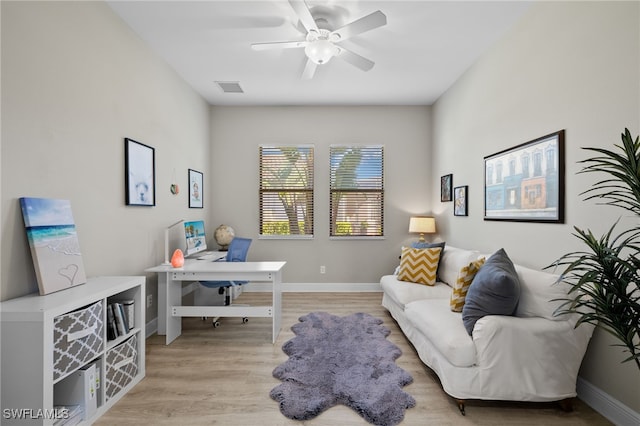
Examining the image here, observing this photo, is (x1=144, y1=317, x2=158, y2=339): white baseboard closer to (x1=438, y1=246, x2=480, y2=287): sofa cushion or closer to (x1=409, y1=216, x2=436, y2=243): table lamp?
(x1=438, y1=246, x2=480, y2=287): sofa cushion

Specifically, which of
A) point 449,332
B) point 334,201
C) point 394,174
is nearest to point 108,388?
point 449,332

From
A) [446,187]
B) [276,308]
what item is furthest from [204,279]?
[446,187]

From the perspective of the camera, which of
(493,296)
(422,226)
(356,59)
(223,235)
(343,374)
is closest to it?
(493,296)

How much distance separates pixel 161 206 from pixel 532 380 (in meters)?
3.63

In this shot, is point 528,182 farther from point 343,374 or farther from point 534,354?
point 343,374

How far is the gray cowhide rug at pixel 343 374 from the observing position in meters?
2.04

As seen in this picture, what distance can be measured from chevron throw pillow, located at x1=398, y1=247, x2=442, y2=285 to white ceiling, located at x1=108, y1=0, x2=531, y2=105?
2159 millimetres

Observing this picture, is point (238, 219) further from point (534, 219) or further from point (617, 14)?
point (617, 14)

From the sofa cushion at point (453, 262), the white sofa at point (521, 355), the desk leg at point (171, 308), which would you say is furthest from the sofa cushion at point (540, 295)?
the desk leg at point (171, 308)

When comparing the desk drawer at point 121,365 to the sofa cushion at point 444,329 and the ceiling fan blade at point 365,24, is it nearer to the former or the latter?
the sofa cushion at point 444,329

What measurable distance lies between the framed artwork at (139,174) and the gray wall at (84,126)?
54mm

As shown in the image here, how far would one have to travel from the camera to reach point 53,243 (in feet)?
6.52

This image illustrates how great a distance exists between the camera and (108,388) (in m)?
2.05

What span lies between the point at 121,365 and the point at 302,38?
3.14 meters
